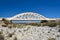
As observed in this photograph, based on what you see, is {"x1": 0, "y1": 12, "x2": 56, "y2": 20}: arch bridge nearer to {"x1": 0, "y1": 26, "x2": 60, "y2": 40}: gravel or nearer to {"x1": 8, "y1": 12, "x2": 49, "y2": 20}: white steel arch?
{"x1": 8, "y1": 12, "x2": 49, "y2": 20}: white steel arch

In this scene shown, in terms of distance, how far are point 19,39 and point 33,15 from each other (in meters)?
117

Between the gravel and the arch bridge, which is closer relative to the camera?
the gravel

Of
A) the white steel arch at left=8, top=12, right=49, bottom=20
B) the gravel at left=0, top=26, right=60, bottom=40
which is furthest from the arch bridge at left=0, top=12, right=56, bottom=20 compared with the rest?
the gravel at left=0, top=26, right=60, bottom=40

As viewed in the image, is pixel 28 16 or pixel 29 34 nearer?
pixel 29 34

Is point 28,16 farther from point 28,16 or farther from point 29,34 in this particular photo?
point 29,34

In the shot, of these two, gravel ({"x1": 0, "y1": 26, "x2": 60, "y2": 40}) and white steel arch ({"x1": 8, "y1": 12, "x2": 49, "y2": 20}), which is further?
white steel arch ({"x1": 8, "y1": 12, "x2": 49, "y2": 20})

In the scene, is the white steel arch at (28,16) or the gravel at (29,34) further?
the white steel arch at (28,16)

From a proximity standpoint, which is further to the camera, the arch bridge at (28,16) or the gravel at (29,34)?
the arch bridge at (28,16)

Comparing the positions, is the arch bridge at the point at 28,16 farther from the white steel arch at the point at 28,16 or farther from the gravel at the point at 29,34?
the gravel at the point at 29,34

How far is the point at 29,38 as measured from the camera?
19.6m

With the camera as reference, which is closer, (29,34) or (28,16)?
(29,34)

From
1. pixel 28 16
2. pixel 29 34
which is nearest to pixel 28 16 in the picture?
pixel 28 16

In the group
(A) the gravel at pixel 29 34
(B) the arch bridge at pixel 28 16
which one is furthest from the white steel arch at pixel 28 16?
(A) the gravel at pixel 29 34

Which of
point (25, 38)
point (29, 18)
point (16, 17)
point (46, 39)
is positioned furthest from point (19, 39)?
point (29, 18)
